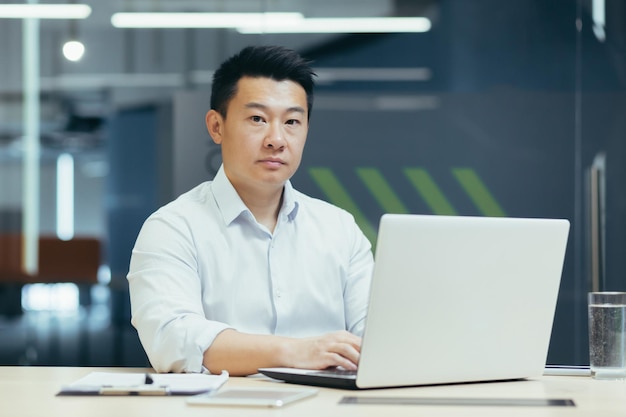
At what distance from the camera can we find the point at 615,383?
1954 mm

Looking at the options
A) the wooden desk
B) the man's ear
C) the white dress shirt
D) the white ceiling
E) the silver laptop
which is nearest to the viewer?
the wooden desk

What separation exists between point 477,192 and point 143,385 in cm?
290

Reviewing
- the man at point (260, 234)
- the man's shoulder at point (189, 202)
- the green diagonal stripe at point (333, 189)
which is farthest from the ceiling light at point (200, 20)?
the man's shoulder at point (189, 202)

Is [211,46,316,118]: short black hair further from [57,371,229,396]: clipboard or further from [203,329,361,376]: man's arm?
[57,371,229,396]: clipboard

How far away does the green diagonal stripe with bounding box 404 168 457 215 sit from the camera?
444 cm

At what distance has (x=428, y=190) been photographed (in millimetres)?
4441

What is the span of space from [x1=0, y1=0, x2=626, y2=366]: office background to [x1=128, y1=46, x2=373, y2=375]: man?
1727 mm

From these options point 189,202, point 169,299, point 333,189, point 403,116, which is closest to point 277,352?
point 169,299

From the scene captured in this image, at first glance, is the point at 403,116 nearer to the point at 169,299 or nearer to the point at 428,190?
the point at 428,190

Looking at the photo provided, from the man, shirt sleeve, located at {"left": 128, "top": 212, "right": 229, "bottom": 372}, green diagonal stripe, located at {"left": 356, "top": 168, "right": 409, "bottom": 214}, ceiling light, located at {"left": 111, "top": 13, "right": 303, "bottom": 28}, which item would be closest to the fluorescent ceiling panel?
ceiling light, located at {"left": 111, "top": 13, "right": 303, "bottom": 28}

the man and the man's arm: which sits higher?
the man

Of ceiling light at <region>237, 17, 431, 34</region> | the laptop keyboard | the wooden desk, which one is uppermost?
ceiling light at <region>237, 17, 431, 34</region>

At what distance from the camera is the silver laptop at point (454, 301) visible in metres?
1.69

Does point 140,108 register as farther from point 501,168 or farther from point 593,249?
point 593,249
